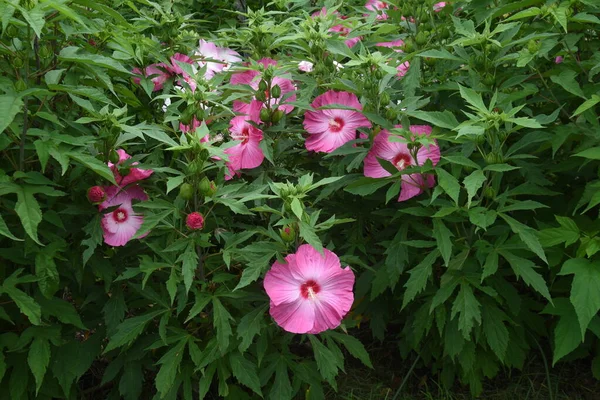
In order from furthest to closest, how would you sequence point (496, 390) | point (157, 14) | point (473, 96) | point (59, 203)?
point (157, 14) → point (496, 390) → point (59, 203) → point (473, 96)

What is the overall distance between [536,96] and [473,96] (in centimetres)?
50

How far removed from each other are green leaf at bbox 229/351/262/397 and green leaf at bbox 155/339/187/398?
0.16 metres

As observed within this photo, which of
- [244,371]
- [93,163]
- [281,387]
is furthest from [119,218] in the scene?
[281,387]

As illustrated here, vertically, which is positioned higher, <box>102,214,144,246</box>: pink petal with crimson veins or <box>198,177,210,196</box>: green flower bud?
<box>198,177,210,196</box>: green flower bud

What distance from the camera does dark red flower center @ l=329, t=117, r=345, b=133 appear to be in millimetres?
2496

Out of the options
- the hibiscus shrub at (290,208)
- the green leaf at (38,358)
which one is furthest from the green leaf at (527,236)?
the green leaf at (38,358)

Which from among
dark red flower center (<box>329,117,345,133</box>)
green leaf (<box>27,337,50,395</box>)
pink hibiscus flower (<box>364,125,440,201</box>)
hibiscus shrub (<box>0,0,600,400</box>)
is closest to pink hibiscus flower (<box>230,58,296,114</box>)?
hibiscus shrub (<box>0,0,600,400</box>)

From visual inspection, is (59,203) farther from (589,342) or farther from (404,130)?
(589,342)

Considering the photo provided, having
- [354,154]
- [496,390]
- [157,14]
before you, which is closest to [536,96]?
[354,154]

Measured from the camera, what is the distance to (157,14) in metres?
2.98

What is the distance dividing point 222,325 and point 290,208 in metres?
0.41

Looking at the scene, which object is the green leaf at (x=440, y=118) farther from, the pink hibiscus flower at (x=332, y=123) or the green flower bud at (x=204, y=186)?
the green flower bud at (x=204, y=186)

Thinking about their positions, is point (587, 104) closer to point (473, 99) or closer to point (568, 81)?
point (568, 81)

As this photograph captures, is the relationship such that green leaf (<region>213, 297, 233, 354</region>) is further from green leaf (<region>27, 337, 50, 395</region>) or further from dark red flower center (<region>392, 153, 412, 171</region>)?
dark red flower center (<region>392, 153, 412, 171</region>)
